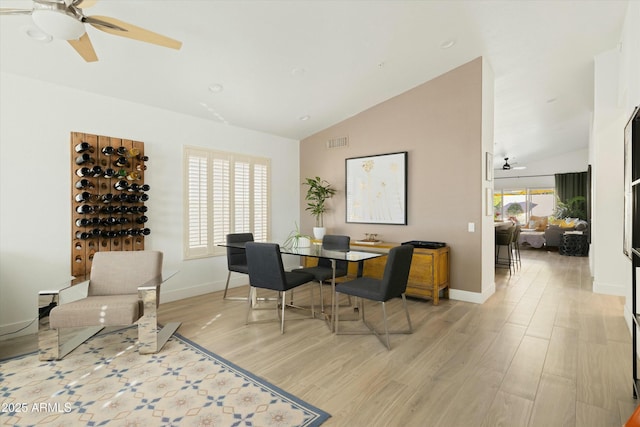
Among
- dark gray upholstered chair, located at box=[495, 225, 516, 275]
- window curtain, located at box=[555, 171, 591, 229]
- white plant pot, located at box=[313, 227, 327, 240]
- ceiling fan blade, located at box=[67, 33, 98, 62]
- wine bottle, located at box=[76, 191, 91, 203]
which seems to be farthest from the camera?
window curtain, located at box=[555, 171, 591, 229]

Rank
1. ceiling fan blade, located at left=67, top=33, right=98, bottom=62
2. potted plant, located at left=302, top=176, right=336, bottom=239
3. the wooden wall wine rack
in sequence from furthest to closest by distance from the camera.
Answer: potted plant, located at left=302, top=176, right=336, bottom=239, the wooden wall wine rack, ceiling fan blade, located at left=67, top=33, right=98, bottom=62

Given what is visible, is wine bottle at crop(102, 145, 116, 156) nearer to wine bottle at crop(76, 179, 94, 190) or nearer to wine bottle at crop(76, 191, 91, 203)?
wine bottle at crop(76, 179, 94, 190)

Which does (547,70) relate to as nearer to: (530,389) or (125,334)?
(530,389)

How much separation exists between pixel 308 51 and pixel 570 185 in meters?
10.6

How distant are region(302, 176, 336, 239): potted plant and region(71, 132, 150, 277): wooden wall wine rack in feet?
8.94

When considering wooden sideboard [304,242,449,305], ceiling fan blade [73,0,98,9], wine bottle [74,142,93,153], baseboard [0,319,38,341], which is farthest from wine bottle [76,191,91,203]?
wooden sideboard [304,242,449,305]

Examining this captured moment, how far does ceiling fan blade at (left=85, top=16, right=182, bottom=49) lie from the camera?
2.19 metres

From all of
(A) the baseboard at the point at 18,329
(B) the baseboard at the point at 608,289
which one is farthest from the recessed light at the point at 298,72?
(B) the baseboard at the point at 608,289

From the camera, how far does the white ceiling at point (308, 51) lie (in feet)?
9.75

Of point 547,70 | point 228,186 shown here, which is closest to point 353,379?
point 228,186

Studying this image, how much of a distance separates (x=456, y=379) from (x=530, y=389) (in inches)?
19.2

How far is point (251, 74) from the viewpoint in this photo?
12.8 feet

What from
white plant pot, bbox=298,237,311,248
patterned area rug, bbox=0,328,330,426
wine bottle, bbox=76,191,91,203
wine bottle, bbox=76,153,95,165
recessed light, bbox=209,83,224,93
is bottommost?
patterned area rug, bbox=0,328,330,426

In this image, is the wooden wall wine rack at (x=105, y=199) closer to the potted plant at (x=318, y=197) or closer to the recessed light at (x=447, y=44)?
the potted plant at (x=318, y=197)
